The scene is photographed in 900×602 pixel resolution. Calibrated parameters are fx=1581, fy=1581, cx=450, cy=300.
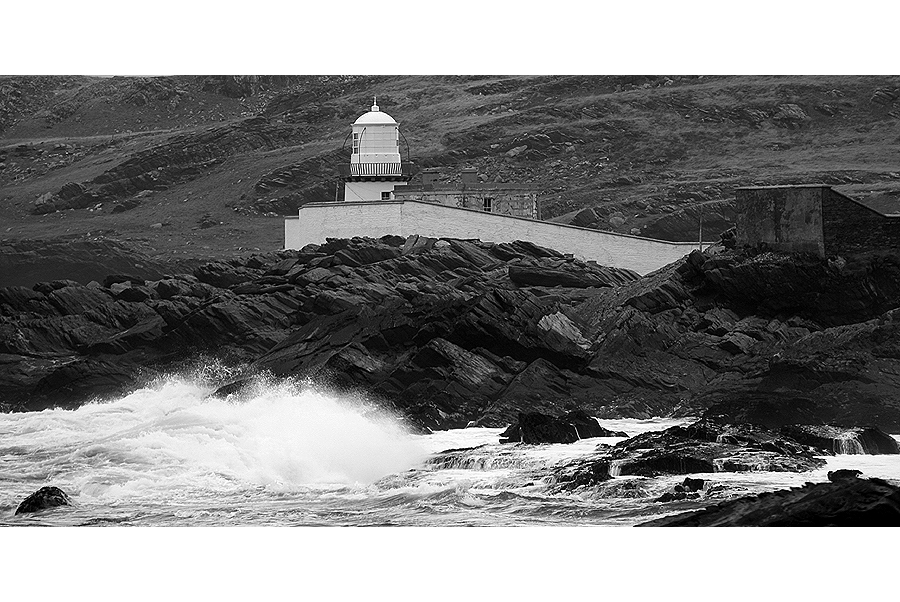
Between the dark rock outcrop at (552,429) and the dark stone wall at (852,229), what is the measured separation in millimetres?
2037

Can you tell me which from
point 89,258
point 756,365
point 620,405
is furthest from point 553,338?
point 89,258

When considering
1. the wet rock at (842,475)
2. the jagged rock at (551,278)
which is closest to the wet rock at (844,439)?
the wet rock at (842,475)

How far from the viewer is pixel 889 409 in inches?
419

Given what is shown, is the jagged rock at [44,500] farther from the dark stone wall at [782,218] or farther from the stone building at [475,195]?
the dark stone wall at [782,218]

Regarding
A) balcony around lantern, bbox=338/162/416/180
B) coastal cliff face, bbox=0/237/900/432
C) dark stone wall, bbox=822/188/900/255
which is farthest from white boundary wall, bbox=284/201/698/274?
dark stone wall, bbox=822/188/900/255

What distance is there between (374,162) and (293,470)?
3078 mm

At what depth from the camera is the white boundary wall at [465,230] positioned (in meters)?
12.3

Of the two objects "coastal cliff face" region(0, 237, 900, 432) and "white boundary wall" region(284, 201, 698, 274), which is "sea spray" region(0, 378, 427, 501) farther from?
"white boundary wall" region(284, 201, 698, 274)

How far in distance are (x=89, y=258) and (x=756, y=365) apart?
490 centimetres

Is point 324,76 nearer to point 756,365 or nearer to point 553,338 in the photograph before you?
point 553,338

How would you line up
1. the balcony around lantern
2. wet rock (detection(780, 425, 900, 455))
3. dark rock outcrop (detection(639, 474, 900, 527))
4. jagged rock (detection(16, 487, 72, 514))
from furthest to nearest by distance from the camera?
the balcony around lantern → wet rock (detection(780, 425, 900, 455)) → jagged rock (detection(16, 487, 72, 514)) → dark rock outcrop (detection(639, 474, 900, 527))

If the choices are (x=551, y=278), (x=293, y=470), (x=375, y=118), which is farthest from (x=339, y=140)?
(x=293, y=470)

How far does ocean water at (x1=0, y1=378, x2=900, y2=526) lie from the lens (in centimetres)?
971

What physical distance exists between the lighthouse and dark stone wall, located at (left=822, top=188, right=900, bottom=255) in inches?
126
